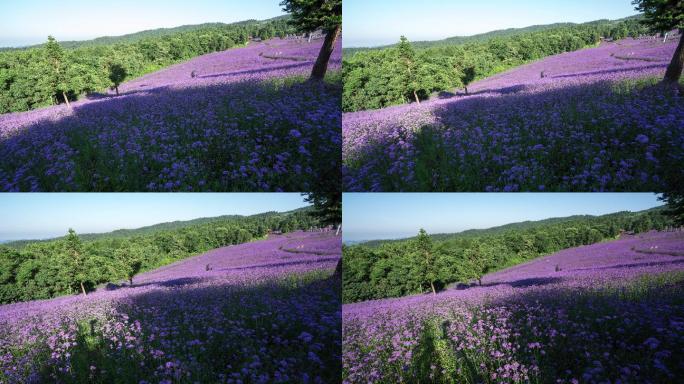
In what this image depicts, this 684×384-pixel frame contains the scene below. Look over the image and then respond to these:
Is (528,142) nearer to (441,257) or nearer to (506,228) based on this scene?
(506,228)

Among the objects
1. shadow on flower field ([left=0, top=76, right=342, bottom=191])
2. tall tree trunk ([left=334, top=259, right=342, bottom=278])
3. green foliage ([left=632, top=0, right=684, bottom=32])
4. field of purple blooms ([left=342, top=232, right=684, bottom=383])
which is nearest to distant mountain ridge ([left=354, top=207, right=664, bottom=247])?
tall tree trunk ([left=334, top=259, right=342, bottom=278])

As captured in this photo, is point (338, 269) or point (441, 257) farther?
point (338, 269)

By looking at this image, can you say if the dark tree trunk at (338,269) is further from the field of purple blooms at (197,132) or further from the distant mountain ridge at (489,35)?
the distant mountain ridge at (489,35)

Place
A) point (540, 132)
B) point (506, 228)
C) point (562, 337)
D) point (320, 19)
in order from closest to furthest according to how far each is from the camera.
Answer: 1. point (562, 337)
2. point (540, 132)
3. point (506, 228)
4. point (320, 19)

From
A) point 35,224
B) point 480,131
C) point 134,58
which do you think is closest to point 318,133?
point 480,131

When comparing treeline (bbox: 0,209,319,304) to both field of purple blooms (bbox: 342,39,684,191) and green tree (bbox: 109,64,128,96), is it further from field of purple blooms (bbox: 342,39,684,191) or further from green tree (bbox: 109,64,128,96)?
green tree (bbox: 109,64,128,96)

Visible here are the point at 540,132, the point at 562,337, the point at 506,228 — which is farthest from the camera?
the point at 506,228

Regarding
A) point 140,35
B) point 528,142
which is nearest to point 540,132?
point 528,142

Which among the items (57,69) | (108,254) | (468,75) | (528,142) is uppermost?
(57,69)
